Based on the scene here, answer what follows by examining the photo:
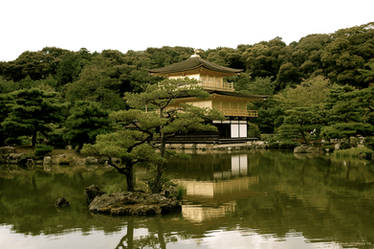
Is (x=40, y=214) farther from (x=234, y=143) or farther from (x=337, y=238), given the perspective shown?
(x=234, y=143)

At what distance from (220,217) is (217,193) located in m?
2.88

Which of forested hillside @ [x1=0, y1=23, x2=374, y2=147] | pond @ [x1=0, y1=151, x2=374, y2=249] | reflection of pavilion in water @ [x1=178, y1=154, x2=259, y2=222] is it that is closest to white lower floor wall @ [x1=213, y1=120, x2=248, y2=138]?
forested hillside @ [x1=0, y1=23, x2=374, y2=147]

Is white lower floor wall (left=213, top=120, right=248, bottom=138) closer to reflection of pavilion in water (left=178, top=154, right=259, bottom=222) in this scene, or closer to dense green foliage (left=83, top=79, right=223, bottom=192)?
reflection of pavilion in water (left=178, top=154, right=259, bottom=222)

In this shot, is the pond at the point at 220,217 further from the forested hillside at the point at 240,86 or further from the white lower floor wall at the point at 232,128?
the white lower floor wall at the point at 232,128

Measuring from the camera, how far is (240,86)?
154ft

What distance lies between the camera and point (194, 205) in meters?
9.53

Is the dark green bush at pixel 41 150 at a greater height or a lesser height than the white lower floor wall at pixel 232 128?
lesser

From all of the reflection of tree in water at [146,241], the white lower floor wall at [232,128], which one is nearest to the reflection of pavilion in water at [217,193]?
the reflection of tree in water at [146,241]

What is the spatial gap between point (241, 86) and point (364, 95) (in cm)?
2771

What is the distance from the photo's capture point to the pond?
21.9 ft

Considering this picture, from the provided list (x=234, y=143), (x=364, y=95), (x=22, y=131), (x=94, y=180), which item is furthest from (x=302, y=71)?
(x=94, y=180)

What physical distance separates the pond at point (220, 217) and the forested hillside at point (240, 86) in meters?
4.52

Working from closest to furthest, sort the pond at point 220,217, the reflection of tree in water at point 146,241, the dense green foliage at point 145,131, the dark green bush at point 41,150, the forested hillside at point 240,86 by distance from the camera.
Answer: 1. the reflection of tree in water at point 146,241
2. the pond at point 220,217
3. the dense green foliage at point 145,131
4. the dark green bush at point 41,150
5. the forested hillside at point 240,86

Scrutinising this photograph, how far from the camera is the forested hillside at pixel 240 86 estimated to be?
22109 mm
